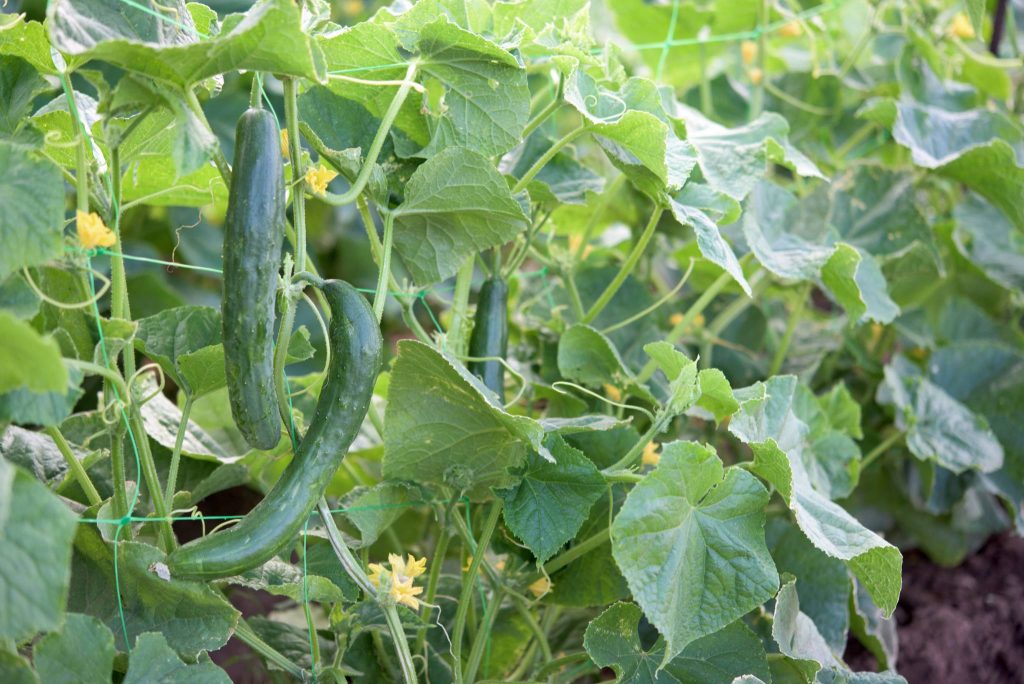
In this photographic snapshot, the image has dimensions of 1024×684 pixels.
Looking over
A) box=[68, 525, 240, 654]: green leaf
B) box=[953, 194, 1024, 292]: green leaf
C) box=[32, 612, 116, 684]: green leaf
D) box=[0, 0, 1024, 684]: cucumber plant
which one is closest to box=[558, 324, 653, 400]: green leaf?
box=[0, 0, 1024, 684]: cucumber plant

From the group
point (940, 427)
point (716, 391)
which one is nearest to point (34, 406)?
point (716, 391)

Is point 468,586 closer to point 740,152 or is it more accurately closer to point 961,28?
point 740,152

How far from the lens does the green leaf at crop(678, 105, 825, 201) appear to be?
4.91 feet

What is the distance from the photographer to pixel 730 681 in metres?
1.29

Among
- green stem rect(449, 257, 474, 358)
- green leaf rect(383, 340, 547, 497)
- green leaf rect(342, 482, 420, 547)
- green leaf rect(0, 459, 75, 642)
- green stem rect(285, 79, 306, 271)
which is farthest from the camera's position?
green stem rect(449, 257, 474, 358)

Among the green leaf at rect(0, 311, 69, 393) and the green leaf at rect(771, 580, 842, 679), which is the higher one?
the green leaf at rect(0, 311, 69, 393)

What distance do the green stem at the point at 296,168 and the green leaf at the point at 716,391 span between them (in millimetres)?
485

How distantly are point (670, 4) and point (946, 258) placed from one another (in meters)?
0.87

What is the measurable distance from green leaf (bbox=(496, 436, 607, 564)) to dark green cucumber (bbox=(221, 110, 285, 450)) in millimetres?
381

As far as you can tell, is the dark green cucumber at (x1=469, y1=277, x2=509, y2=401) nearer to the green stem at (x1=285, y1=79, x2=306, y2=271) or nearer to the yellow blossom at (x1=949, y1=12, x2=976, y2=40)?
the green stem at (x1=285, y1=79, x2=306, y2=271)

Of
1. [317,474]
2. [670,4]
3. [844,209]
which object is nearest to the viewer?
[317,474]

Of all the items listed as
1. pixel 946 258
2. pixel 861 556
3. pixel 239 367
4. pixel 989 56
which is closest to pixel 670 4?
pixel 989 56

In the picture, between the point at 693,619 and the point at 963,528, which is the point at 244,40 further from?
the point at 963,528

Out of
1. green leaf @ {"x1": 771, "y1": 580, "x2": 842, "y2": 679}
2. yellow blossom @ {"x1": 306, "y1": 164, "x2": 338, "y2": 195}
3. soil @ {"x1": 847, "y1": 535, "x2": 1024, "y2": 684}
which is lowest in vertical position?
soil @ {"x1": 847, "y1": 535, "x2": 1024, "y2": 684}
